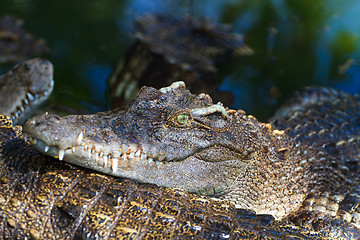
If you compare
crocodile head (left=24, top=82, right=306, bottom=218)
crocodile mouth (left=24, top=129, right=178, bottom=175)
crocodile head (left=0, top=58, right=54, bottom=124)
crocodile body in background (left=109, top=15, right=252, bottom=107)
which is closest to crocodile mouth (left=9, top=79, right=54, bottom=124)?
crocodile head (left=0, top=58, right=54, bottom=124)

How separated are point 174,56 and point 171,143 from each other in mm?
2739

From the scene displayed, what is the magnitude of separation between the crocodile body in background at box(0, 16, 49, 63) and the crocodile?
368cm

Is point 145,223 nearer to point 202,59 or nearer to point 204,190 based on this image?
point 204,190

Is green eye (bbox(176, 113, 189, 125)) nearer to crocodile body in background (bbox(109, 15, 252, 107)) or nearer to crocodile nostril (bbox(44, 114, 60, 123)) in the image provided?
crocodile nostril (bbox(44, 114, 60, 123))

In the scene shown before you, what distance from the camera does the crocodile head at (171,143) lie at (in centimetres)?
244

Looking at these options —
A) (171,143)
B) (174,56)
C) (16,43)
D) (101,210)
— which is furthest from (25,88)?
(16,43)

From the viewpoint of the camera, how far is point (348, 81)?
5926mm

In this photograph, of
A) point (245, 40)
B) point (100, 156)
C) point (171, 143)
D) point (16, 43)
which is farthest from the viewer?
point (245, 40)

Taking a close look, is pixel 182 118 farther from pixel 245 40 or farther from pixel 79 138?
pixel 245 40

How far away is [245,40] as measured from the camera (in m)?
6.61

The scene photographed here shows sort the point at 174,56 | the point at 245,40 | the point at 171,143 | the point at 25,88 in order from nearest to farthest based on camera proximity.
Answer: the point at 171,143
the point at 25,88
the point at 174,56
the point at 245,40

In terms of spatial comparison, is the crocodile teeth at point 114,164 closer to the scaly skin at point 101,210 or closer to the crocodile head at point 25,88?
the scaly skin at point 101,210

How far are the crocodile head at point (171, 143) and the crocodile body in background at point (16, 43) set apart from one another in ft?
12.2

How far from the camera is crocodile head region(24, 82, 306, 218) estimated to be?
8.01 feet
